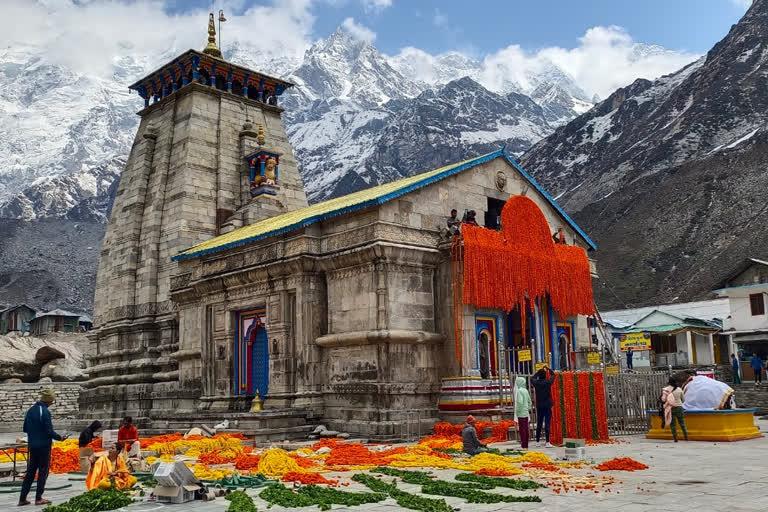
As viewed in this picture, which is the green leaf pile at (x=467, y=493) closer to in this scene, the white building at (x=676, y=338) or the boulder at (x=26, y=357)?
the white building at (x=676, y=338)

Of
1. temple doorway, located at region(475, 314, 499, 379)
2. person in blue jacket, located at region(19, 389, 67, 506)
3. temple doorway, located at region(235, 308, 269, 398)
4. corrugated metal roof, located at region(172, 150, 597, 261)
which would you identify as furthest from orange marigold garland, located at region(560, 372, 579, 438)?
person in blue jacket, located at region(19, 389, 67, 506)

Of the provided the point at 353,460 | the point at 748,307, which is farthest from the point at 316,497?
the point at 748,307

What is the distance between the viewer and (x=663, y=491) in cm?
1061

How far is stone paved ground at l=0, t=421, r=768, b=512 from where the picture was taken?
9609mm

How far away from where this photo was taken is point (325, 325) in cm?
2223

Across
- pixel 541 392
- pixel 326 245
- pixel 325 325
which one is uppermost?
pixel 326 245

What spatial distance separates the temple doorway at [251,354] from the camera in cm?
2414

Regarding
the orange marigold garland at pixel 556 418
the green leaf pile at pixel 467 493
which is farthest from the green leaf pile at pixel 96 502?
the orange marigold garland at pixel 556 418

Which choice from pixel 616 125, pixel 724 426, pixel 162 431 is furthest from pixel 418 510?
pixel 616 125

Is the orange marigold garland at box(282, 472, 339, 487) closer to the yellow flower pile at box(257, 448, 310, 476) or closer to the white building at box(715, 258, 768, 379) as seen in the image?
the yellow flower pile at box(257, 448, 310, 476)

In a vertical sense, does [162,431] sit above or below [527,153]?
below

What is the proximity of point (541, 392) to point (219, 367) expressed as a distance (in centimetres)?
1207

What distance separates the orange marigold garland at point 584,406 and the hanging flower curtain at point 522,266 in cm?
417

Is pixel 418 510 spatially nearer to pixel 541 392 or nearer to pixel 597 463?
pixel 597 463
